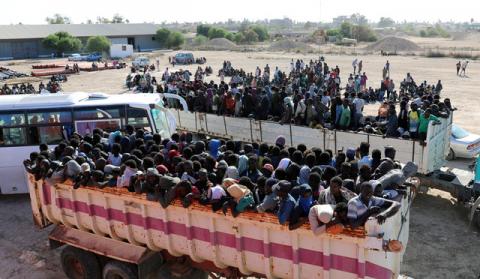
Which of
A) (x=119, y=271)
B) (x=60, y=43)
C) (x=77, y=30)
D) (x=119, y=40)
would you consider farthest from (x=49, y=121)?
(x=77, y=30)

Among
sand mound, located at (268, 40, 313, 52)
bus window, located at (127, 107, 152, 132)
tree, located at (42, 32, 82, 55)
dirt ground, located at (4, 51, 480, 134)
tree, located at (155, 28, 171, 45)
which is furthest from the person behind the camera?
tree, located at (155, 28, 171, 45)

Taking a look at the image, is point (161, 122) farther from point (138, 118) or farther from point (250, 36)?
point (250, 36)

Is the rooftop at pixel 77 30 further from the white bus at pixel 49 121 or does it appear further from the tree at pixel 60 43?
the white bus at pixel 49 121

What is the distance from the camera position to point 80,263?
Answer: 23.9ft

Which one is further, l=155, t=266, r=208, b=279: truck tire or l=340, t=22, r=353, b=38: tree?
l=340, t=22, r=353, b=38: tree

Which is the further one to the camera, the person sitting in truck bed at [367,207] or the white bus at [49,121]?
the white bus at [49,121]

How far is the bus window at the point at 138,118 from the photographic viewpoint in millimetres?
11320

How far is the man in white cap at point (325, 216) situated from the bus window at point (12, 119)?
8536 mm

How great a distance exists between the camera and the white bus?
11055mm

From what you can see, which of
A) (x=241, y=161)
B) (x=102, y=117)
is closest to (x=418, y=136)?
(x=241, y=161)

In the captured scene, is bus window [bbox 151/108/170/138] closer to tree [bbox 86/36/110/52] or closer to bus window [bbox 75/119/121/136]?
bus window [bbox 75/119/121/136]

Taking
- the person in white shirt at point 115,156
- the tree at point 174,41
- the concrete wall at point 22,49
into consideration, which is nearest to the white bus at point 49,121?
the person in white shirt at point 115,156

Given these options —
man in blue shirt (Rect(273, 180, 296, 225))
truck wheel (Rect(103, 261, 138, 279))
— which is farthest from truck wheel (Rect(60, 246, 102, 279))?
man in blue shirt (Rect(273, 180, 296, 225))

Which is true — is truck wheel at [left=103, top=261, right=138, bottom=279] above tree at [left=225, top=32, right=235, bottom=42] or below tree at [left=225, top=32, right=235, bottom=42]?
below
